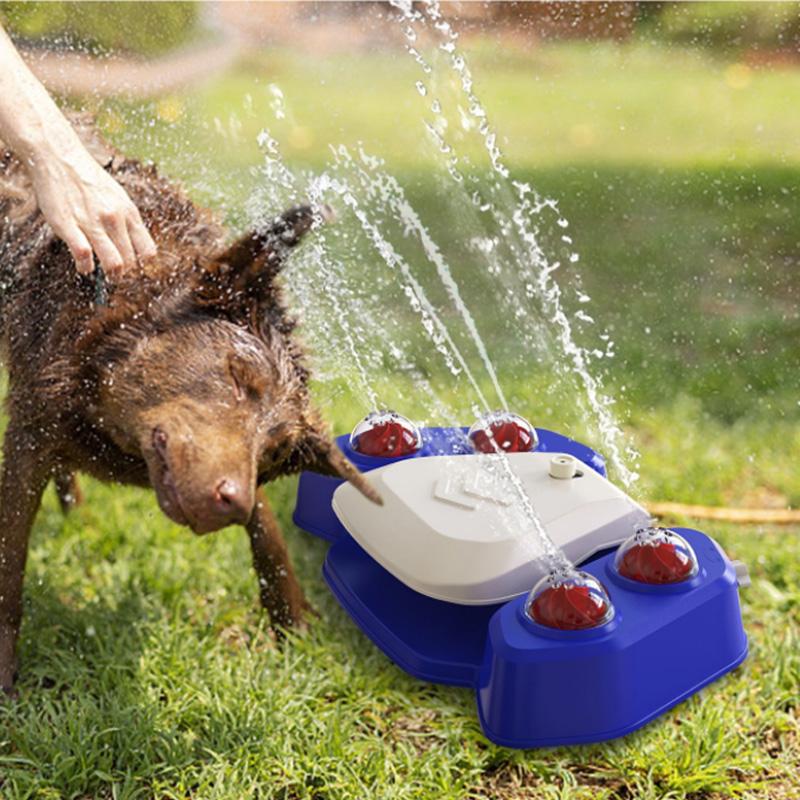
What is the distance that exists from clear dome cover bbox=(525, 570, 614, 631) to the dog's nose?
85cm

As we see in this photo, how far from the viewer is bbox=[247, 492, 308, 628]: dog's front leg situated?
10.9 ft

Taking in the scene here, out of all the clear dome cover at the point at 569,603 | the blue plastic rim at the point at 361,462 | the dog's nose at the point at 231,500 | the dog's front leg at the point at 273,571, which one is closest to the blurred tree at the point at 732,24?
the blue plastic rim at the point at 361,462

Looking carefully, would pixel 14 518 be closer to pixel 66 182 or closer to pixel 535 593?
pixel 66 182

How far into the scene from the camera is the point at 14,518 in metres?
3.01

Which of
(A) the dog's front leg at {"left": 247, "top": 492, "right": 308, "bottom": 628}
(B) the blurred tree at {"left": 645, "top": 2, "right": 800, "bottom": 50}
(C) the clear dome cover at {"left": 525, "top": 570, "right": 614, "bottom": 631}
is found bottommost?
(B) the blurred tree at {"left": 645, "top": 2, "right": 800, "bottom": 50}

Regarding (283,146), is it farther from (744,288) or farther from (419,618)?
(419,618)

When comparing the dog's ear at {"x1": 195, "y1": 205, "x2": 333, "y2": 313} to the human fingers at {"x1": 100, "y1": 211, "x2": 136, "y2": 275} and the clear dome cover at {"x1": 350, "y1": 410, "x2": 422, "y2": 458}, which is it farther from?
the clear dome cover at {"x1": 350, "y1": 410, "x2": 422, "y2": 458}

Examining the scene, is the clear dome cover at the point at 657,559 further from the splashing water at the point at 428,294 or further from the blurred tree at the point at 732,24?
the blurred tree at the point at 732,24

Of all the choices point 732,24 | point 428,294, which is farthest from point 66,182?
point 732,24

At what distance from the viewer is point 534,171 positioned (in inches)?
355

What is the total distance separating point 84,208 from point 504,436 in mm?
1556

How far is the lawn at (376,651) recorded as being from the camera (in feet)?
9.27

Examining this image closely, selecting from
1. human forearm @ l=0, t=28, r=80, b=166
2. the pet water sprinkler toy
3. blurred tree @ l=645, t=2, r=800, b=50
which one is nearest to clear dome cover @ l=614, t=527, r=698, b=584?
the pet water sprinkler toy

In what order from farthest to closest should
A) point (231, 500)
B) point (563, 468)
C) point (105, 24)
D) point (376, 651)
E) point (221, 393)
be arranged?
1. point (105, 24)
2. point (376, 651)
3. point (563, 468)
4. point (221, 393)
5. point (231, 500)
